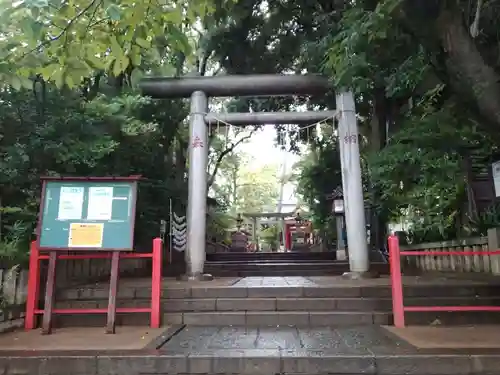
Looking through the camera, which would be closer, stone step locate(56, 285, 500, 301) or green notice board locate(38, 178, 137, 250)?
green notice board locate(38, 178, 137, 250)

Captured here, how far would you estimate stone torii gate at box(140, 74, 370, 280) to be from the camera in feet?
29.5

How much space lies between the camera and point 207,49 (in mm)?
12664

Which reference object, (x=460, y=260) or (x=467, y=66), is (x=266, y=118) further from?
(x=467, y=66)

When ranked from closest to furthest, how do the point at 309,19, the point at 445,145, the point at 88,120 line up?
1. the point at 445,145
2. the point at 88,120
3. the point at 309,19

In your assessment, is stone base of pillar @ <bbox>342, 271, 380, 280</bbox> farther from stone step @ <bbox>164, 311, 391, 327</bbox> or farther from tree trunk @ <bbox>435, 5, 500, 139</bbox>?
tree trunk @ <bbox>435, 5, 500, 139</bbox>

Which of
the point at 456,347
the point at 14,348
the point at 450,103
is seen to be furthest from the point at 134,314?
the point at 450,103

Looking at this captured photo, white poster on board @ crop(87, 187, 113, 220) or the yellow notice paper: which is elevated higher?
white poster on board @ crop(87, 187, 113, 220)

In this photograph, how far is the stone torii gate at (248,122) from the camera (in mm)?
8977

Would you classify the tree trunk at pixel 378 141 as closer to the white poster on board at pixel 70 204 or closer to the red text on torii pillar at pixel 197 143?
the red text on torii pillar at pixel 197 143

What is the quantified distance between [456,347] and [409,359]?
61 cm

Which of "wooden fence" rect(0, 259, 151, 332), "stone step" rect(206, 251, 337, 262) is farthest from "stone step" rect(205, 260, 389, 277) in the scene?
"wooden fence" rect(0, 259, 151, 332)

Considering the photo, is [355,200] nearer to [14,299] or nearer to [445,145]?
[445,145]

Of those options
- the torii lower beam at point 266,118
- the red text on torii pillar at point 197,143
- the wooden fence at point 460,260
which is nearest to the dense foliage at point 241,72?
the wooden fence at point 460,260

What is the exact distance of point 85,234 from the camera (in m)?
5.21
